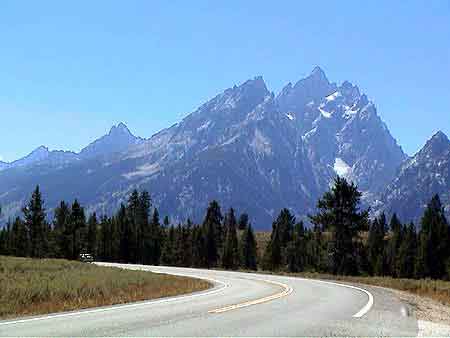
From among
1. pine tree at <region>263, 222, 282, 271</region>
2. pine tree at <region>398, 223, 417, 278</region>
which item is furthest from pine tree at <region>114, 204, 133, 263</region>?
pine tree at <region>398, 223, 417, 278</region>

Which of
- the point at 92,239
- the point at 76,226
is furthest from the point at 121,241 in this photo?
the point at 76,226

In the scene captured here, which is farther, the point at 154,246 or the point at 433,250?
the point at 154,246

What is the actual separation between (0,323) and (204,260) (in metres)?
104

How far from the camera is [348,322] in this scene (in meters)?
17.5

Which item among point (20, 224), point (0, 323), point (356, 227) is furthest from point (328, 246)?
point (20, 224)

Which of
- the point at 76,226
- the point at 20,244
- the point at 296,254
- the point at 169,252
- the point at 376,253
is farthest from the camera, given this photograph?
the point at 169,252

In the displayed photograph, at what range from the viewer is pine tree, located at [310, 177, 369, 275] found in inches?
2413

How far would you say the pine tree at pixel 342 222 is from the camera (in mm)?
61281

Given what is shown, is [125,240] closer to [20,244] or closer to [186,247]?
[186,247]

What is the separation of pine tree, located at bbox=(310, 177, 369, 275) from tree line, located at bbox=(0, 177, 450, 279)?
11cm

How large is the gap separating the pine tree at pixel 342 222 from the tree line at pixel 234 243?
11cm

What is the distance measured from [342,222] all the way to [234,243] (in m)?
55.2

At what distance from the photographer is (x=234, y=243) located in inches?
4540

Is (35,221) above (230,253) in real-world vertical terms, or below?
above
